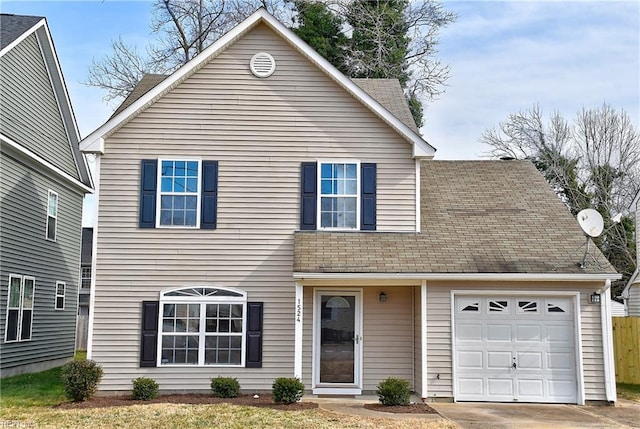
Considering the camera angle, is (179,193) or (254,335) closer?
(254,335)

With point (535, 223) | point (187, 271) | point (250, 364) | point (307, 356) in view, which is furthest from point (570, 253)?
point (187, 271)

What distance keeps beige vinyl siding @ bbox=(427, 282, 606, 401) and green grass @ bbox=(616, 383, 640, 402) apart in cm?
202

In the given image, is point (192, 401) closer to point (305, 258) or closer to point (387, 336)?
point (305, 258)

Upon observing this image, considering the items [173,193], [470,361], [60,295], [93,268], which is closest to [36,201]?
[60,295]

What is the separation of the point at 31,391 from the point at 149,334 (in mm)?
2771

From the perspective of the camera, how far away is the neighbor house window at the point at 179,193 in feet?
45.8

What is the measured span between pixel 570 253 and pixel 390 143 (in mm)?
4293

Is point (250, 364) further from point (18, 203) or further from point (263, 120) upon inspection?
point (18, 203)

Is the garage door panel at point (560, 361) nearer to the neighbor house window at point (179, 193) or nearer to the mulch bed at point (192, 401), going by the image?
the mulch bed at point (192, 401)

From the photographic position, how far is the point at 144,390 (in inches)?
490

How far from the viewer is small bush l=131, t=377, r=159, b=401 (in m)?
12.5

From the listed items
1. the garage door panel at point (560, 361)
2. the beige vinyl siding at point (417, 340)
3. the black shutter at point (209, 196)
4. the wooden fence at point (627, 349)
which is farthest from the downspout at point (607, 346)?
the black shutter at point (209, 196)

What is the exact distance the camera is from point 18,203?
1655 cm

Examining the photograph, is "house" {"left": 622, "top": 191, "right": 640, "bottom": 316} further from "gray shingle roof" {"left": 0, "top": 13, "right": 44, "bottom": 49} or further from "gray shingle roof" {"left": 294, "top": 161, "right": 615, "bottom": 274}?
"gray shingle roof" {"left": 0, "top": 13, "right": 44, "bottom": 49}
